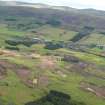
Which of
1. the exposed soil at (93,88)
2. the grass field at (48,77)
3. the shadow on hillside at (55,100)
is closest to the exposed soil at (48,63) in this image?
the grass field at (48,77)

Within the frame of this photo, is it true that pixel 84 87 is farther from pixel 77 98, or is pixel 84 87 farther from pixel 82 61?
pixel 82 61

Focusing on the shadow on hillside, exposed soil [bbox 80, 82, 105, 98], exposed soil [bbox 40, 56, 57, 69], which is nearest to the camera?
the shadow on hillside

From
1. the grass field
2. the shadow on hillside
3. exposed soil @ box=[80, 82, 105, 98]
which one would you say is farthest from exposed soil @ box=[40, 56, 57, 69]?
the shadow on hillside

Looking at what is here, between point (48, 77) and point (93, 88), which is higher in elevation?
point (48, 77)

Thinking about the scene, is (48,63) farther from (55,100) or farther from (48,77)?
(55,100)

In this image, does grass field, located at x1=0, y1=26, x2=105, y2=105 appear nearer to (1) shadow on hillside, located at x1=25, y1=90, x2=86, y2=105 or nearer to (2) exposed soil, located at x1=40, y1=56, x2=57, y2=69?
(2) exposed soil, located at x1=40, y1=56, x2=57, y2=69

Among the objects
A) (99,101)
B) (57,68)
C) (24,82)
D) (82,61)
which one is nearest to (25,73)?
(24,82)

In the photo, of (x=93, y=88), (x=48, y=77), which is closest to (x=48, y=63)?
(x=48, y=77)

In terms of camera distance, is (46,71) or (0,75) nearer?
(0,75)
